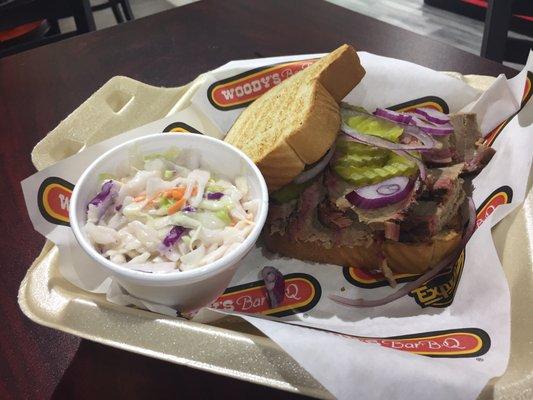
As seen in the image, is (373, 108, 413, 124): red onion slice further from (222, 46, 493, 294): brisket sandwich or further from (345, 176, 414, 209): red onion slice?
(345, 176, 414, 209): red onion slice

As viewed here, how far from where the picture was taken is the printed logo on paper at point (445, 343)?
0.90 metres

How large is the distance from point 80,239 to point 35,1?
1636 mm

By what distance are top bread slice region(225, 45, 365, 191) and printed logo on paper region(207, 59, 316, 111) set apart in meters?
0.09

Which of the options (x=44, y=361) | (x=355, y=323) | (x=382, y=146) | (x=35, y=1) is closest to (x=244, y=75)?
(x=382, y=146)

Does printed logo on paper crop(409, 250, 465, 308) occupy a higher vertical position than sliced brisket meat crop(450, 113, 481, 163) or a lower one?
lower

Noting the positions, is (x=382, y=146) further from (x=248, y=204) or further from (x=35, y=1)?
(x=35, y=1)

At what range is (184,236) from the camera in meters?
0.98

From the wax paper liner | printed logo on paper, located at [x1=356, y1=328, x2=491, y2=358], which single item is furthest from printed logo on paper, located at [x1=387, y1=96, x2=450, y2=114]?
printed logo on paper, located at [x1=356, y1=328, x2=491, y2=358]

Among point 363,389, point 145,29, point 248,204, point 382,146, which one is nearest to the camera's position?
point 363,389

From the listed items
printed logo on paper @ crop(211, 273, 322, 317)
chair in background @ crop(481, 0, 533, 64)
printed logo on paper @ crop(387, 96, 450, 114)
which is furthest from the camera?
chair in background @ crop(481, 0, 533, 64)

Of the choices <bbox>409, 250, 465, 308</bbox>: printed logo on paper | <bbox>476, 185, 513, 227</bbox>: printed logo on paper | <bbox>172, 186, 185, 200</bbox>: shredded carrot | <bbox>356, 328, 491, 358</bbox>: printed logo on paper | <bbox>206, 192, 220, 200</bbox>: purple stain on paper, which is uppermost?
<bbox>172, 186, 185, 200</bbox>: shredded carrot

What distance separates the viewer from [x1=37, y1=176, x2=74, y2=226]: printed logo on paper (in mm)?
1088

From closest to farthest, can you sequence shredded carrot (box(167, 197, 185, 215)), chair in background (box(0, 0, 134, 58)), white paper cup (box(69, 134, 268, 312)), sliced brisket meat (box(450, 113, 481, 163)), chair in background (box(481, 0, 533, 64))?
white paper cup (box(69, 134, 268, 312)), shredded carrot (box(167, 197, 185, 215)), sliced brisket meat (box(450, 113, 481, 163)), chair in background (box(481, 0, 533, 64)), chair in background (box(0, 0, 134, 58))

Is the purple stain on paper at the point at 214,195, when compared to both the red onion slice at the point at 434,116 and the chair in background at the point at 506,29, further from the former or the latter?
the chair in background at the point at 506,29
